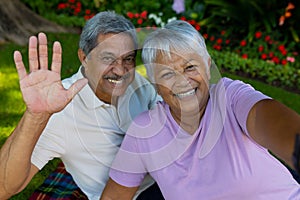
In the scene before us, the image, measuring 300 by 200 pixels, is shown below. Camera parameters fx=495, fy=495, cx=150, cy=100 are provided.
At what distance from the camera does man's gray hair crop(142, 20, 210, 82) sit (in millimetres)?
1983

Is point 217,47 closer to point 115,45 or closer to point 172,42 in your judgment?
point 115,45

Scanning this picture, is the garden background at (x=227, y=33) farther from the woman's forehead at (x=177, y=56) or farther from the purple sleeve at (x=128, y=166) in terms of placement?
the woman's forehead at (x=177, y=56)

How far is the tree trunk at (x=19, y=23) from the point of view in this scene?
5367mm

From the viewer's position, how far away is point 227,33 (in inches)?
224

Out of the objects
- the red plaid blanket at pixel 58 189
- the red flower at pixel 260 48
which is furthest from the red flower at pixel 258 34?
the red plaid blanket at pixel 58 189

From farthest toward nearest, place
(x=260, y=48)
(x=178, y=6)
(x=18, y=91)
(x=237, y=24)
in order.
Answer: (x=178, y=6), (x=237, y=24), (x=260, y=48), (x=18, y=91)

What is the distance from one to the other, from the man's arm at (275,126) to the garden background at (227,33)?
278 centimetres

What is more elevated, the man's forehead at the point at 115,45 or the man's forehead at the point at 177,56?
the man's forehead at the point at 177,56

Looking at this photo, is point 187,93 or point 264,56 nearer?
point 187,93

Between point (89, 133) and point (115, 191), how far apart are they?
0.30 m

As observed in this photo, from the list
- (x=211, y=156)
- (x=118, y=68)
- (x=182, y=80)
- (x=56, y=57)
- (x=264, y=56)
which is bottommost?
(x=264, y=56)

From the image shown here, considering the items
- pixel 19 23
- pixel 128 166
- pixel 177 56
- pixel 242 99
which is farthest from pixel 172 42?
pixel 19 23

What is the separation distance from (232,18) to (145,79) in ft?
12.1

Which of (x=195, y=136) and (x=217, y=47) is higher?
(x=195, y=136)
